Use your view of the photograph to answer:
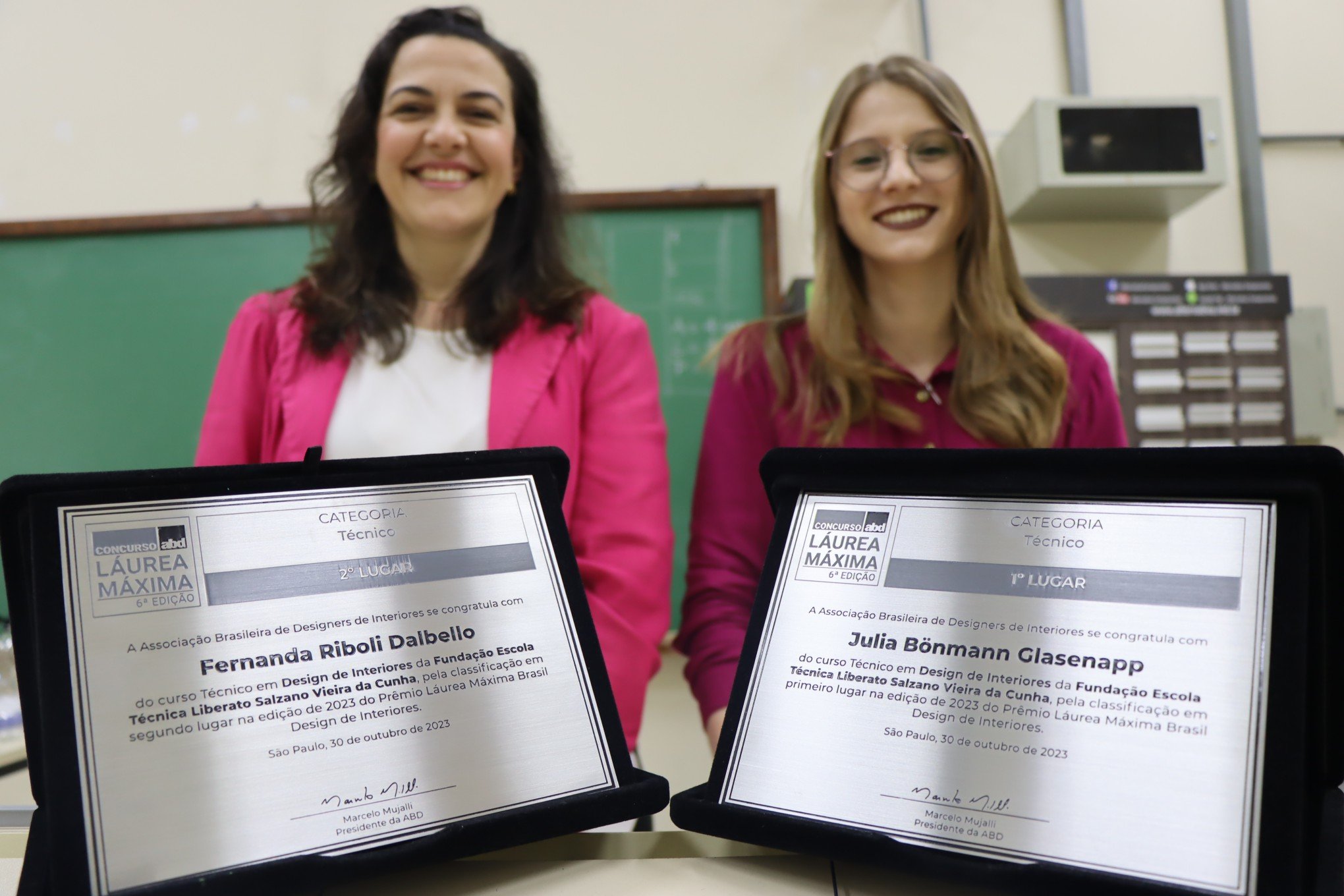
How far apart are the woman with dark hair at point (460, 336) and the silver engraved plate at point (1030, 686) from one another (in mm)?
500

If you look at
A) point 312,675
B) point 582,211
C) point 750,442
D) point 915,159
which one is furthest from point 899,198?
point 582,211

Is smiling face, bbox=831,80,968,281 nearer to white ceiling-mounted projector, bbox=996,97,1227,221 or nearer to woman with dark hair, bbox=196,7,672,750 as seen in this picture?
woman with dark hair, bbox=196,7,672,750

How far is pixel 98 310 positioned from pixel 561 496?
2132 mm

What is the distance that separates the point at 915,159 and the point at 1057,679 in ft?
2.98

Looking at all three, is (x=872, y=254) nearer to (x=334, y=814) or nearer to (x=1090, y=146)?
(x=334, y=814)

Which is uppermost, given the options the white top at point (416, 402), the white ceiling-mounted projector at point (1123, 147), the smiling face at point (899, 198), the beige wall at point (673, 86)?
the beige wall at point (673, 86)

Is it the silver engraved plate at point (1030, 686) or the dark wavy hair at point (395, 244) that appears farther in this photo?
the dark wavy hair at point (395, 244)

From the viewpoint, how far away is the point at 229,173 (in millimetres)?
2311

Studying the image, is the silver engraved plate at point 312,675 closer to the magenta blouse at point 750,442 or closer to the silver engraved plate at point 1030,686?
the silver engraved plate at point 1030,686

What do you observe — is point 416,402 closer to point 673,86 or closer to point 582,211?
point 582,211

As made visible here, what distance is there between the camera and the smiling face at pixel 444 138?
117 centimetres

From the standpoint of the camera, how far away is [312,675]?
470 millimetres

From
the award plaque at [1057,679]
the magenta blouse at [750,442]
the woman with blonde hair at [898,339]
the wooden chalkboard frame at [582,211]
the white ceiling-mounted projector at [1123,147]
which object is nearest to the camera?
the award plaque at [1057,679]

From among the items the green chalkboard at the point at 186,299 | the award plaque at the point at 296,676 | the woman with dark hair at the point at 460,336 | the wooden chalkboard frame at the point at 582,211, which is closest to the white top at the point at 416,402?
the woman with dark hair at the point at 460,336
